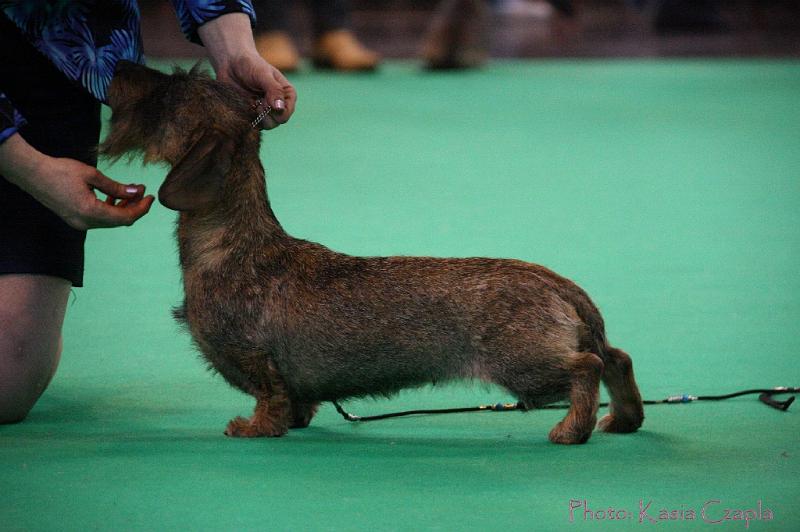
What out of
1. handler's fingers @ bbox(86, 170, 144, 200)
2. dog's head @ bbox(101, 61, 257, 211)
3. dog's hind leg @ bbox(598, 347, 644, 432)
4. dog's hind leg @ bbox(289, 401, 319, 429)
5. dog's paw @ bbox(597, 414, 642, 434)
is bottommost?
dog's hind leg @ bbox(289, 401, 319, 429)

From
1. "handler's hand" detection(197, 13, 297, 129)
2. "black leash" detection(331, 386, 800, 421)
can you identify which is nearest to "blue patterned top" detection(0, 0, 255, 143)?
"handler's hand" detection(197, 13, 297, 129)

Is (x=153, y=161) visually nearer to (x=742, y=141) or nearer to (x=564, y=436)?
(x=564, y=436)

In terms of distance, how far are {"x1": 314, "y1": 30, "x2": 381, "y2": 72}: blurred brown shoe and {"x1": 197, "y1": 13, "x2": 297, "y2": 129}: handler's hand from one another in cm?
846

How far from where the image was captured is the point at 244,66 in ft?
10.6

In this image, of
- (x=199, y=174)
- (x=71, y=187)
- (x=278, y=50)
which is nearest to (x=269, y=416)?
(x=199, y=174)

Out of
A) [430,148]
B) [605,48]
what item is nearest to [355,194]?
[430,148]

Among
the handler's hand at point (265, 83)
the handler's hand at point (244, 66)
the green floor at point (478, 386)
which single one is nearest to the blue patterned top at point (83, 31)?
the handler's hand at point (244, 66)

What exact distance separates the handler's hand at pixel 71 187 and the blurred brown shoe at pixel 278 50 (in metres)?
8.59

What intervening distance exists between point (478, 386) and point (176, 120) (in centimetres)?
93

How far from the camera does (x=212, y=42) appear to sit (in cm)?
341

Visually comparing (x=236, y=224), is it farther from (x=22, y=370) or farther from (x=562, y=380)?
(x=562, y=380)

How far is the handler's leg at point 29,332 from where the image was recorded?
314cm

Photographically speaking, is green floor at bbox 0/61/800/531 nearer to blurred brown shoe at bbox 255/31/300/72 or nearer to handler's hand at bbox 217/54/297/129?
handler's hand at bbox 217/54/297/129

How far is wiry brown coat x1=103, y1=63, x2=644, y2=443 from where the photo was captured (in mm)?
2795
